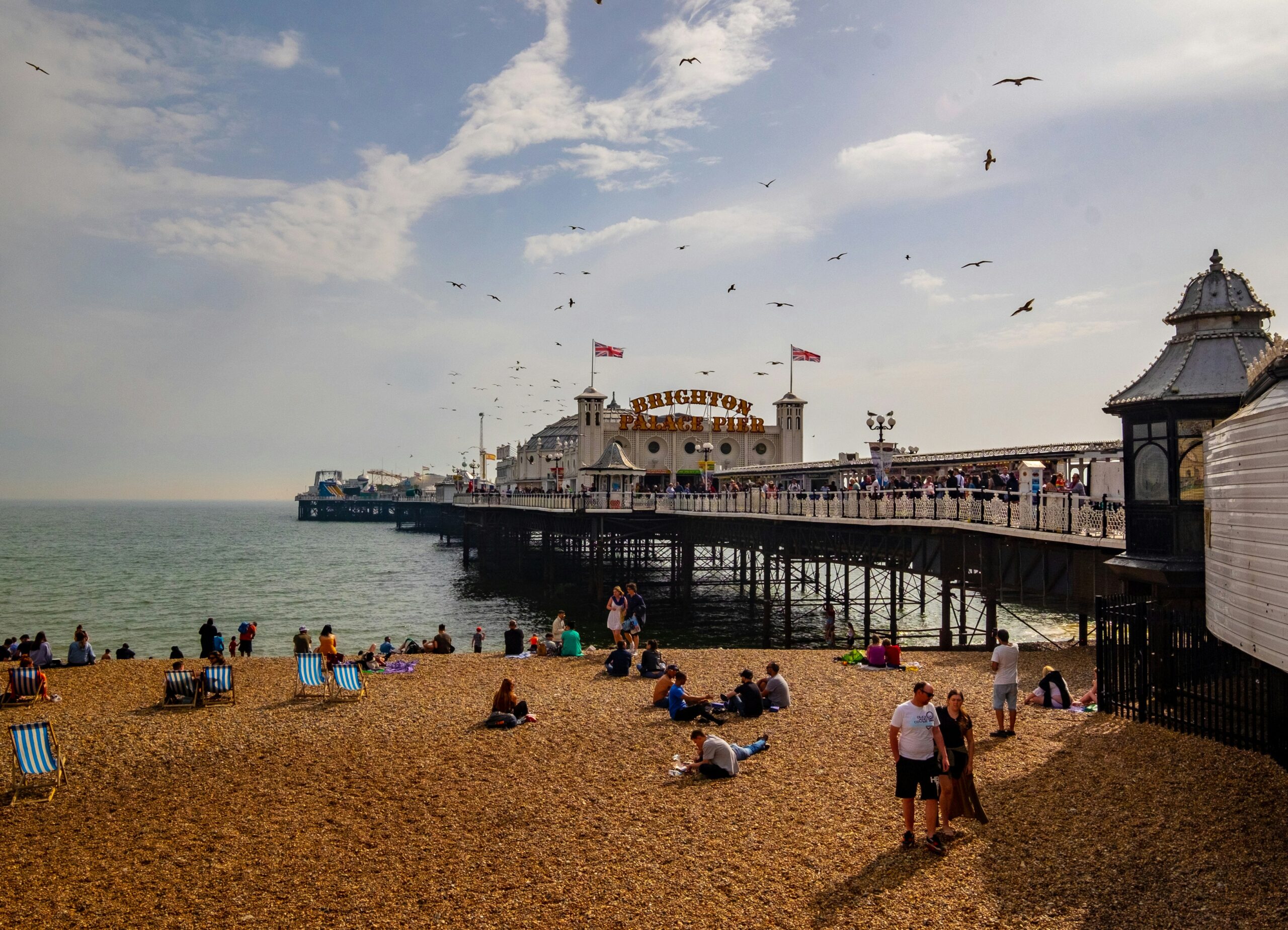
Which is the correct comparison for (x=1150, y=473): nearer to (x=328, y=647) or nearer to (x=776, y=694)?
(x=776, y=694)

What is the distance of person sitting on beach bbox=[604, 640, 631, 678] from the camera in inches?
651

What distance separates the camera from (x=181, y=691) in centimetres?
1441

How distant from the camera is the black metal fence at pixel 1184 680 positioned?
29.9 ft

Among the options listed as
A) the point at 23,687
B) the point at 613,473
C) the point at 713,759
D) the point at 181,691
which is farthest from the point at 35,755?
the point at 613,473

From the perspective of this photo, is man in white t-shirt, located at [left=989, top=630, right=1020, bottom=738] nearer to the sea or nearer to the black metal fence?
the black metal fence

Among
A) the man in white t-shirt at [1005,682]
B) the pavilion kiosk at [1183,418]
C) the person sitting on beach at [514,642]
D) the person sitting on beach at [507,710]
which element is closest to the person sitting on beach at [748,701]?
the person sitting on beach at [507,710]

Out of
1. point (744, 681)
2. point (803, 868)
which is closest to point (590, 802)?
point (803, 868)

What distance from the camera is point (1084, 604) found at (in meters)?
17.7

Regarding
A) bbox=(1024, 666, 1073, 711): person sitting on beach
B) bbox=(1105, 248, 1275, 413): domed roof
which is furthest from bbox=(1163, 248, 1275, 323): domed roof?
bbox=(1024, 666, 1073, 711): person sitting on beach

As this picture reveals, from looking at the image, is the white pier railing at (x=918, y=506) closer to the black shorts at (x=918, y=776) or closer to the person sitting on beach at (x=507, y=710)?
the black shorts at (x=918, y=776)

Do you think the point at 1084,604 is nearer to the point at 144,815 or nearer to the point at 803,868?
the point at 803,868

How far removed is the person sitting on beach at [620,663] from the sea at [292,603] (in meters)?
13.4

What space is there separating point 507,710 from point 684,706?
258cm

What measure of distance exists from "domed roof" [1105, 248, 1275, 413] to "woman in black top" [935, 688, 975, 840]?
6.18 metres
